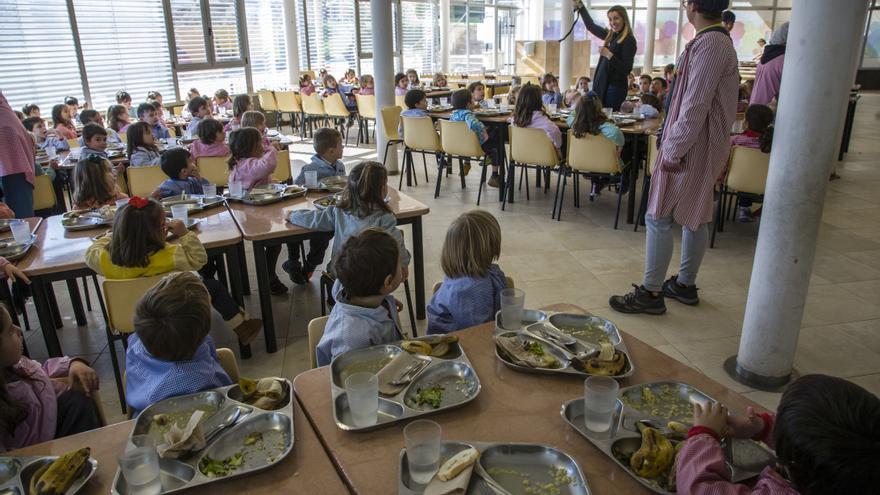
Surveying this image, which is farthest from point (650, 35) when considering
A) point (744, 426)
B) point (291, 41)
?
point (744, 426)

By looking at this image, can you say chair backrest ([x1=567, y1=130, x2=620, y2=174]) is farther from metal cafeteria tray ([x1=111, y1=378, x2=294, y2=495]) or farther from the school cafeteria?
metal cafeteria tray ([x1=111, y1=378, x2=294, y2=495])

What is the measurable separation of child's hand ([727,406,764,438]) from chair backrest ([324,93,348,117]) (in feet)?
28.2

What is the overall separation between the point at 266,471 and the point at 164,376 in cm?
61

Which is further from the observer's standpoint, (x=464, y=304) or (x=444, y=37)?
(x=444, y=37)

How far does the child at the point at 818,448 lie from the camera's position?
886 millimetres

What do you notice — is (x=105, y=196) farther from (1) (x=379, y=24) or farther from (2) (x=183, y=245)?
(1) (x=379, y=24)

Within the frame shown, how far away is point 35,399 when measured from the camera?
1.65 m

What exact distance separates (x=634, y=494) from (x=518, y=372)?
0.49 metres

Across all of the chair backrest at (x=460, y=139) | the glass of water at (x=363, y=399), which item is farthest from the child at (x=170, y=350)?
the chair backrest at (x=460, y=139)

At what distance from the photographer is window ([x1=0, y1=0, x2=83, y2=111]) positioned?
729cm

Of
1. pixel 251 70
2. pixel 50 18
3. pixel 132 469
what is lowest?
pixel 132 469

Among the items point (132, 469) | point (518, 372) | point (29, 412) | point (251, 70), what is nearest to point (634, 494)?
point (518, 372)

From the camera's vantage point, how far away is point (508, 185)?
18.9 ft

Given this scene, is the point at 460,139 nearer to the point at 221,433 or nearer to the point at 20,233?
the point at 20,233
